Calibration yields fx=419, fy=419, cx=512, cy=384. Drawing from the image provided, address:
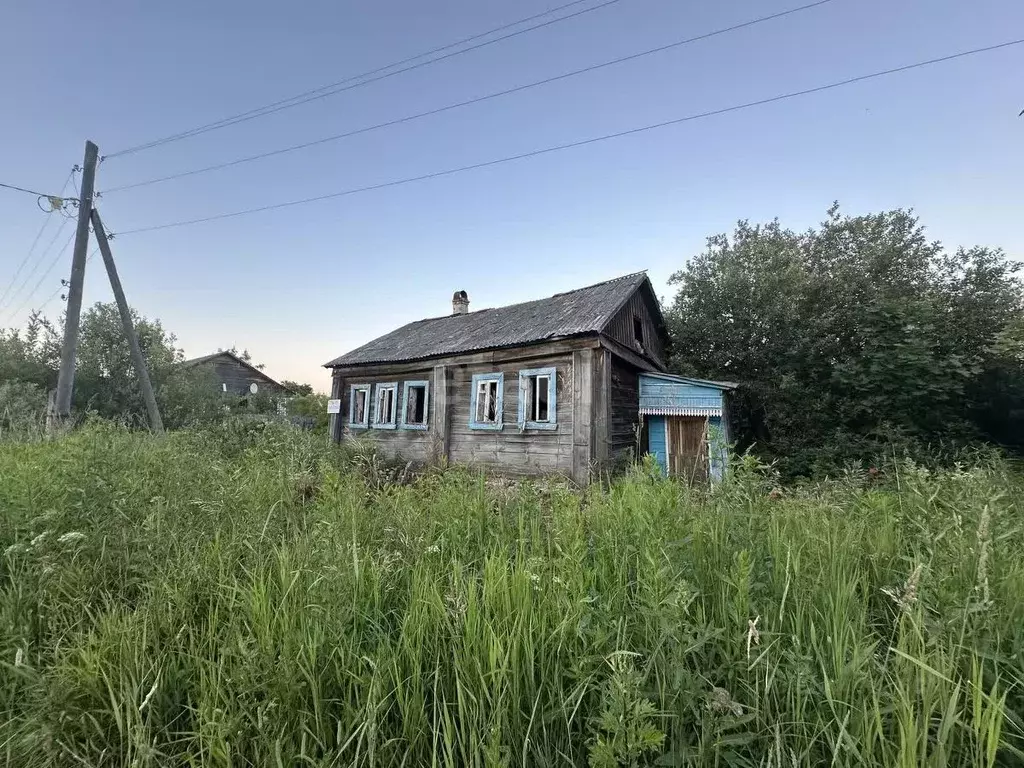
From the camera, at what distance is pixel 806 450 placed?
11133mm

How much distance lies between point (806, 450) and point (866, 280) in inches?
240

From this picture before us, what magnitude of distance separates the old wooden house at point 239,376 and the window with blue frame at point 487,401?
27.4m

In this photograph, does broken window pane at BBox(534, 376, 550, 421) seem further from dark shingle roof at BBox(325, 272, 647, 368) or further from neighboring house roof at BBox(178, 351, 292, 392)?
neighboring house roof at BBox(178, 351, 292, 392)

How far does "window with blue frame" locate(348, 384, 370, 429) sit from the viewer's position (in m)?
13.7

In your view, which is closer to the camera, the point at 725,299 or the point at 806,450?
the point at 806,450

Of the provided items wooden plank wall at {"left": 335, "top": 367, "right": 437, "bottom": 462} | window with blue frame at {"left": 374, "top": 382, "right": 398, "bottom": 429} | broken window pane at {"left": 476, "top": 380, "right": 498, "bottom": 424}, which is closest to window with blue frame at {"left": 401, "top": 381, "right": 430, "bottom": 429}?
wooden plank wall at {"left": 335, "top": 367, "right": 437, "bottom": 462}

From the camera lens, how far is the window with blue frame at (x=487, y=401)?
33.9 feet

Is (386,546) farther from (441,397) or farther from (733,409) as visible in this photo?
(733,409)

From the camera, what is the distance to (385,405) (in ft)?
43.0

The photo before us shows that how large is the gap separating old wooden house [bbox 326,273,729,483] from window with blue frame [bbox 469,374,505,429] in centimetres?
3

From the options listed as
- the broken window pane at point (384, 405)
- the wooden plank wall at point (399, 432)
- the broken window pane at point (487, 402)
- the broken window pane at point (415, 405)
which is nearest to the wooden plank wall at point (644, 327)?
the broken window pane at point (487, 402)

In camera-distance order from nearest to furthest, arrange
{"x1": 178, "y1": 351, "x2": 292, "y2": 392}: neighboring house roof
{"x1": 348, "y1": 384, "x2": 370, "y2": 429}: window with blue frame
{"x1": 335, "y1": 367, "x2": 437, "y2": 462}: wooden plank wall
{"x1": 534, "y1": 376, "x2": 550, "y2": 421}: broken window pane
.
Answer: {"x1": 534, "y1": 376, "x2": 550, "y2": 421}: broken window pane → {"x1": 335, "y1": 367, "x2": 437, "y2": 462}: wooden plank wall → {"x1": 348, "y1": 384, "x2": 370, "y2": 429}: window with blue frame → {"x1": 178, "y1": 351, "x2": 292, "y2": 392}: neighboring house roof

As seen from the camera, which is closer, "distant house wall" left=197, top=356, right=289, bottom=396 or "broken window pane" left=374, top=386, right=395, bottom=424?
"broken window pane" left=374, top=386, right=395, bottom=424

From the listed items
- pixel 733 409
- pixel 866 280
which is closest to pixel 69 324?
pixel 733 409
